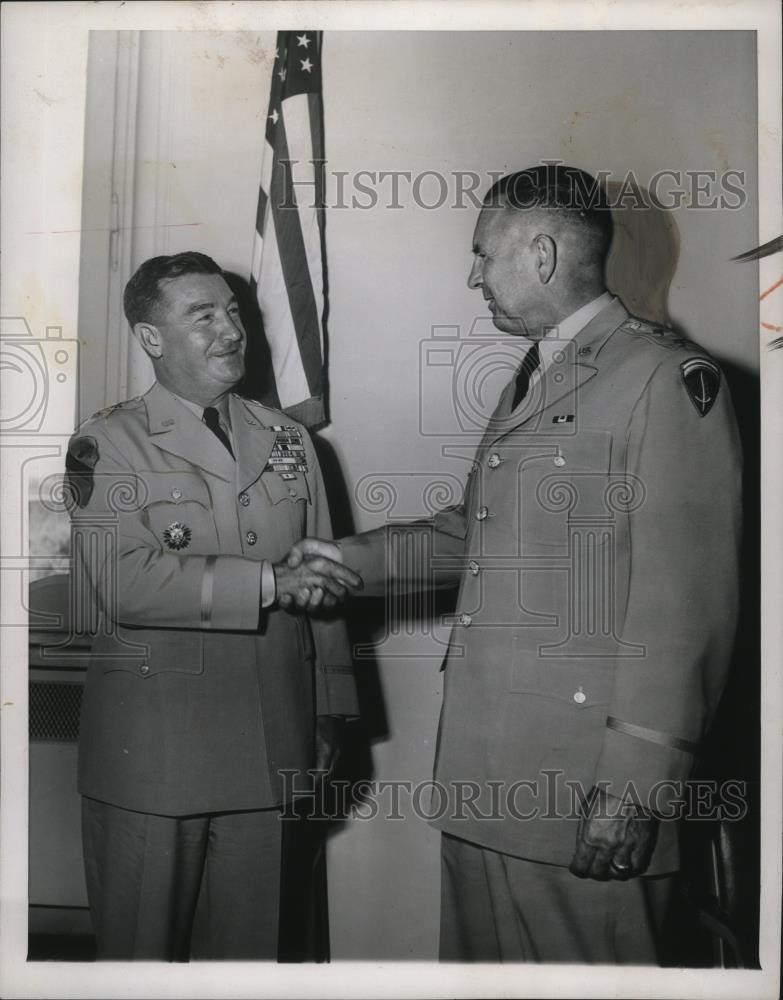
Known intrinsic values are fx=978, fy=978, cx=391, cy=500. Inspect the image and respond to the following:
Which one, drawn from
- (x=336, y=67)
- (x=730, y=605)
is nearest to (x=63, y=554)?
(x=336, y=67)

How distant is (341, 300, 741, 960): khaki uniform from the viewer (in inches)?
66.3

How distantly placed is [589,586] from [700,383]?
41 cm

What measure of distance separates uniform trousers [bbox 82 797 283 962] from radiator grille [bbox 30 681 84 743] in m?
0.14

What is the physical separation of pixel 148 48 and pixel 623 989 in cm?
200

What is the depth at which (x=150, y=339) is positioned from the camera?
1.84 m

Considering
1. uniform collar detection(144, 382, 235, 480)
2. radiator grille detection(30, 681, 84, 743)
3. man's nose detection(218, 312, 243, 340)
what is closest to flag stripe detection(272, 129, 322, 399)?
man's nose detection(218, 312, 243, 340)

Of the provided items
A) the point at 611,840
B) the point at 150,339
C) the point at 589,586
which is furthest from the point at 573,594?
the point at 150,339

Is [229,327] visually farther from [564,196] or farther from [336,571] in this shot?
[564,196]

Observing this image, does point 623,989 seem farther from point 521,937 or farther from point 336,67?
point 336,67

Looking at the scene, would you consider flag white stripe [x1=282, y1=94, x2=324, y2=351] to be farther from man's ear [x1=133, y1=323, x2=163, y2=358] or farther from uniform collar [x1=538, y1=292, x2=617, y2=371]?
uniform collar [x1=538, y1=292, x2=617, y2=371]

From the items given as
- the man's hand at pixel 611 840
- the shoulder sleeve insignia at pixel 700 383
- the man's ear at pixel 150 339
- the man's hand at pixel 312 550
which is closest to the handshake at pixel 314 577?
the man's hand at pixel 312 550

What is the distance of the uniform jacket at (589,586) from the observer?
1.68m

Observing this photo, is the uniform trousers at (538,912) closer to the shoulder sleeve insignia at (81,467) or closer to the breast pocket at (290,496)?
the breast pocket at (290,496)

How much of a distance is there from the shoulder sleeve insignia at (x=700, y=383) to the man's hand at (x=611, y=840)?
27.2 inches
